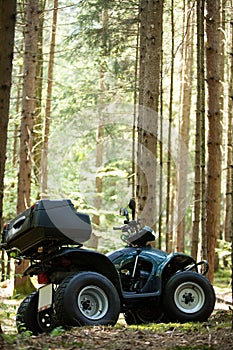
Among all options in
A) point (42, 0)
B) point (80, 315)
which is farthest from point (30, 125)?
point (80, 315)

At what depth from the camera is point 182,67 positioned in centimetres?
2073

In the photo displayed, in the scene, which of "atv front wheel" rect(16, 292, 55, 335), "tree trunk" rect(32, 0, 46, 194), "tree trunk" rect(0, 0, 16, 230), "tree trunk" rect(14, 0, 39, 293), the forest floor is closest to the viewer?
the forest floor

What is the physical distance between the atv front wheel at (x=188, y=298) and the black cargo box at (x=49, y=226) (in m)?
1.58

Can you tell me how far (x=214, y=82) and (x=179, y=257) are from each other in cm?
535

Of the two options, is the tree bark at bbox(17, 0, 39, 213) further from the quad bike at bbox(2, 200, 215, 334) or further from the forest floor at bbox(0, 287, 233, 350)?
the forest floor at bbox(0, 287, 233, 350)

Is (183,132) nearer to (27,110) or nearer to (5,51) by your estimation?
(27,110)

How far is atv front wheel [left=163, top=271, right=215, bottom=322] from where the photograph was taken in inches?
301

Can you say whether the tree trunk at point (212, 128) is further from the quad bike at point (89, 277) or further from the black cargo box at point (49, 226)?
the black cargo box at point (49, 226)

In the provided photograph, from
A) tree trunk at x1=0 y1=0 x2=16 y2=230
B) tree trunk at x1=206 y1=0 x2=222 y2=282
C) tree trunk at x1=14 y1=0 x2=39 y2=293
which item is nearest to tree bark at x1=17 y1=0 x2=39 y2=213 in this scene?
tree trunk at x1=14 y1=0 x2=39 y2=293

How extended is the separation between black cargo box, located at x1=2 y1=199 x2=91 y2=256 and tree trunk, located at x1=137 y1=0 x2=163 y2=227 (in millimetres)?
4150

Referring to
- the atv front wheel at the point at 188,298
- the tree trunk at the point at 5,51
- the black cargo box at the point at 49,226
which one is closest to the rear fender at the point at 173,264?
the atv front wheel at the point at 188,298

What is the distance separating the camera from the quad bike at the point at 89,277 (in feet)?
21.7

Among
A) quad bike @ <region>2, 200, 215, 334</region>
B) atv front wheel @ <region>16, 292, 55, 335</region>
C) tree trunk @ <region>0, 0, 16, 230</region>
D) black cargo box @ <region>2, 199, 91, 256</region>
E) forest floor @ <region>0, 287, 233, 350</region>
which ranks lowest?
atv front wheel @ <region>16, 292, 55, 335</region>

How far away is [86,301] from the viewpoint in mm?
6840
